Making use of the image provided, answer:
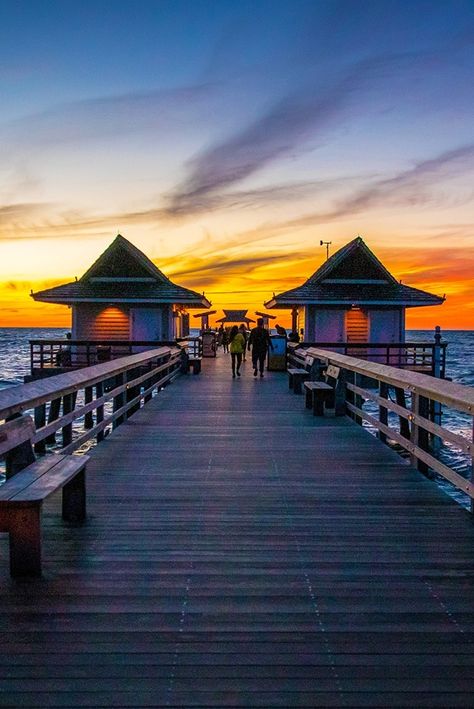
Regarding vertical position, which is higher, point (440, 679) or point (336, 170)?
point (336, 170)

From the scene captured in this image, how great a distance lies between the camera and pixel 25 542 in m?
3.92

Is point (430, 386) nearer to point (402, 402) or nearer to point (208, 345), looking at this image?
point (402, 402)

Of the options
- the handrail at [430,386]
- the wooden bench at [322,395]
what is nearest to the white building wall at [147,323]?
the wooden bench at [322,395]

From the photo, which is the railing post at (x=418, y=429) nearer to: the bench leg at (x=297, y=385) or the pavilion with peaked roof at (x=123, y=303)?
the bench leg at (x=297, y=385)

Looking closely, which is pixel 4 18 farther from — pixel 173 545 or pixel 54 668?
pixel 54 668

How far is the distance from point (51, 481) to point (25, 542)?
50 centimetres

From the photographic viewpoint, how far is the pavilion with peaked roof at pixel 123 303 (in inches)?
1177

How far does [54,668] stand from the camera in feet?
9.38

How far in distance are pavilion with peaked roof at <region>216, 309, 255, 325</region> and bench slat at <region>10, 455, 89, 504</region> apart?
48.0 meters

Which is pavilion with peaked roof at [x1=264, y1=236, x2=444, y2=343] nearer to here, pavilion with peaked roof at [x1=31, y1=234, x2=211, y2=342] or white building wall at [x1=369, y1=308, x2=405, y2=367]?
white building wall at [x1=369, y1=308, x2=405, y2=367]

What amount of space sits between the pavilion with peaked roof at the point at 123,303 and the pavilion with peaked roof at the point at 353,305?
588 cm

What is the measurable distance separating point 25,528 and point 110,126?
16.2 m

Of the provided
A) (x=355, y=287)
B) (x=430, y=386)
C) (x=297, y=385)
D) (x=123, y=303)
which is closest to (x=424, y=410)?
(x=430, y=386)

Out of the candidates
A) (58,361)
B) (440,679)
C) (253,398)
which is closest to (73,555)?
(440,679)
